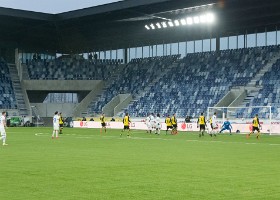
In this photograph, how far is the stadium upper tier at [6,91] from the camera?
261 ft

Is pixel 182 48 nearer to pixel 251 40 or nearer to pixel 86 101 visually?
pixel 251 40

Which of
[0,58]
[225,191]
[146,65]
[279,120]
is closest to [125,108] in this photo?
[146,65]

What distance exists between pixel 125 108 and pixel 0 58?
2343 cm

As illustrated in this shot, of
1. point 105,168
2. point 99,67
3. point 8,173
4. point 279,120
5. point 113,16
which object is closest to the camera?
point 8,173

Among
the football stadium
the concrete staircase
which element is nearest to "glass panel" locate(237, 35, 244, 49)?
the football stadium

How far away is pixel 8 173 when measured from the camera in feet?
50.5

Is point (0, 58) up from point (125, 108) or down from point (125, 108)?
up

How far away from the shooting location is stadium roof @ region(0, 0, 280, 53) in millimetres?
58781

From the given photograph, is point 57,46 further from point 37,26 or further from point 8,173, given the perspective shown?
point 8,173

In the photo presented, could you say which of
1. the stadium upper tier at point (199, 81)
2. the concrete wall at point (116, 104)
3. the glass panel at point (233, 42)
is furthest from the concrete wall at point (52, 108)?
the glass panel at point (233, 42)

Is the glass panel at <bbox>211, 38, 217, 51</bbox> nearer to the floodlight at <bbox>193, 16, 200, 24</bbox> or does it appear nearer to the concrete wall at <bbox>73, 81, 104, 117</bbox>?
the floodlight at <bbox>193, 16, 200, 24</bbox>

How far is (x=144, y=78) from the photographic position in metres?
79.4

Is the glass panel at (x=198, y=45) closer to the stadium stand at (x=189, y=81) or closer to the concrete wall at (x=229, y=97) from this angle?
the stadium stand at (x=189, y=81)

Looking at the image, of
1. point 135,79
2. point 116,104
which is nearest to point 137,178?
point 116,104
